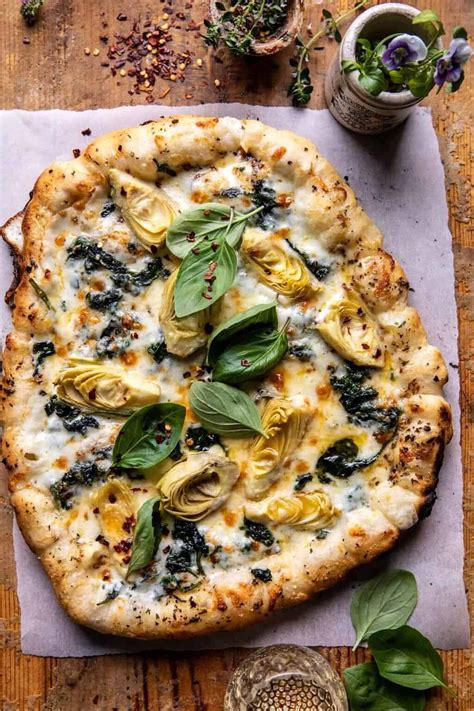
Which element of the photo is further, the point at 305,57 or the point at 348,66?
the point at 305,57

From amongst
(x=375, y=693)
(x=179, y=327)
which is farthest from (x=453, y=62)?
(x=375, y=693)

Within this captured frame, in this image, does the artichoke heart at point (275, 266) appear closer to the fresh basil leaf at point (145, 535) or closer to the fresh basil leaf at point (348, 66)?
the fresh basil leaf at point (348, 66)

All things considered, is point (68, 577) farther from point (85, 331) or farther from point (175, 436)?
point (85, 331)

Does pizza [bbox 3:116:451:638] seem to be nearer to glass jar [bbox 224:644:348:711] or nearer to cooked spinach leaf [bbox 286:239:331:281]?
cooked spinach leaf [bbox 286:239:331:281]

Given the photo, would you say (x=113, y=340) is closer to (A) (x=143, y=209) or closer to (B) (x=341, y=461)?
(A) (x=143, y=209)

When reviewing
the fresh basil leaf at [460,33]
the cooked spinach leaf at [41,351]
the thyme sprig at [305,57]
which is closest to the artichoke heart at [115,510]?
the cooked spinach leaf at [41,351]
